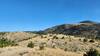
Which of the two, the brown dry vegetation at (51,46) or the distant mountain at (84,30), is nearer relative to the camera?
the brown dry vegetation at (51,46)

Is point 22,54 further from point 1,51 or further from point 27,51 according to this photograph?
point 1,51

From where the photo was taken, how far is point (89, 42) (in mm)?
54594

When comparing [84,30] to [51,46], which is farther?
[84,30]

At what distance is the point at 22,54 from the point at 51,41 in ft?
81.9

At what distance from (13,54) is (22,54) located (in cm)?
152

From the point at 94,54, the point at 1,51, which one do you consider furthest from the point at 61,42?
the point at 94,54

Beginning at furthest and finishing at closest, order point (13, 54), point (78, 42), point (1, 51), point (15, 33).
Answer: point (15, 33), point (78, 42), point (1, 51), point (13, 54)

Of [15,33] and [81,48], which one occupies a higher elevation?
[15,33]

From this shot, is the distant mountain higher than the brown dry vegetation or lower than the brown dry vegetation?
higher

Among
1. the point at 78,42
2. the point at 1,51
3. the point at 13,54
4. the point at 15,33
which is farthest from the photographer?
the point at 15,33

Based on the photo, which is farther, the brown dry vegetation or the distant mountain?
the distant mountain

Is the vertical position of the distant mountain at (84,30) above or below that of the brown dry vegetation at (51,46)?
above

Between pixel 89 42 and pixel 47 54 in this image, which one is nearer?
pixel 47 54

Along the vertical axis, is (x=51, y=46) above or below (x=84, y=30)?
below
